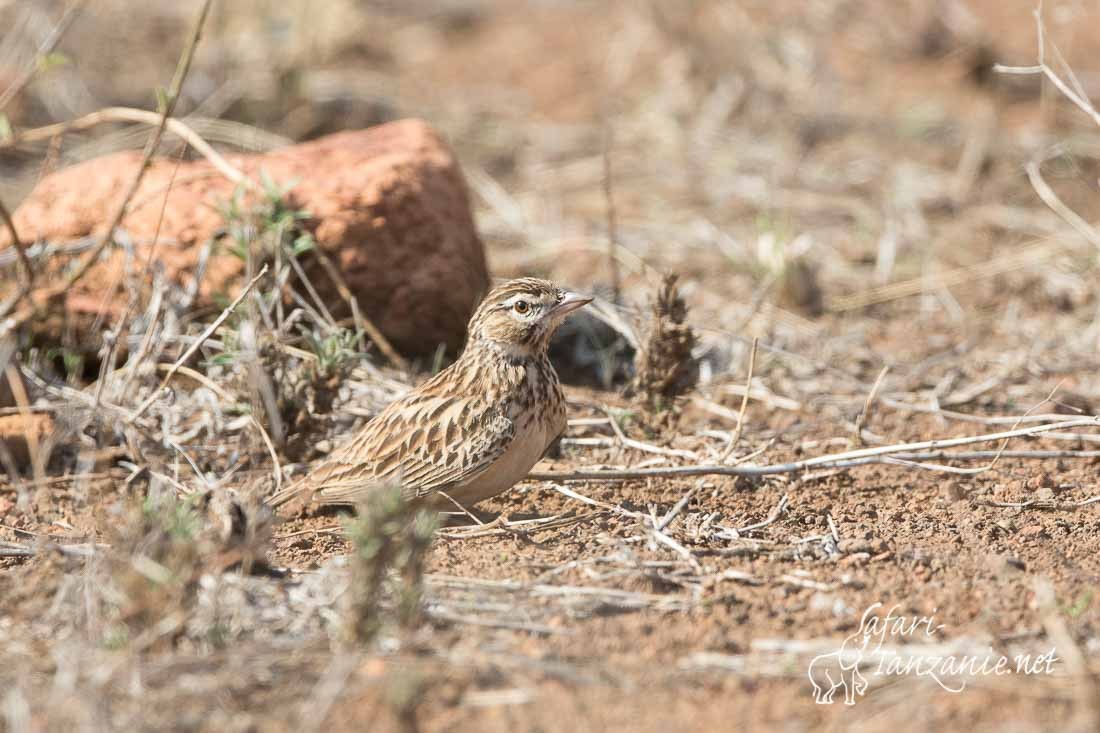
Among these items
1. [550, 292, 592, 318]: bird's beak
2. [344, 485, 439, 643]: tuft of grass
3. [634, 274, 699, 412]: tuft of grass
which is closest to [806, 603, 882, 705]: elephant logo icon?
[344, 485, 439, 643]: tuft of grass

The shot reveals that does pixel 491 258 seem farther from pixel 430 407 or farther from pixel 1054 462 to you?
pixel 1054 462

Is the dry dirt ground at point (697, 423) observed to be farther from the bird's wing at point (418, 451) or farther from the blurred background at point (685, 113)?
the bird's wing at point (418, 451)

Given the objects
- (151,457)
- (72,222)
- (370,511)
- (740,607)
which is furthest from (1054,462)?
(72,222)

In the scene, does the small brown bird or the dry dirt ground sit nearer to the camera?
the dry dirt ground

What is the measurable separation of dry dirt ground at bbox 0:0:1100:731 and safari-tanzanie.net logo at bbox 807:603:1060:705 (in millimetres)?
29

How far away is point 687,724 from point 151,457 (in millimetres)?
3396

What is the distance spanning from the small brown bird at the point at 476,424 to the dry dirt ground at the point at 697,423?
0.21 meters

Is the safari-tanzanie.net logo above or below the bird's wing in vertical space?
below

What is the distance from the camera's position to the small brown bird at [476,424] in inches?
222

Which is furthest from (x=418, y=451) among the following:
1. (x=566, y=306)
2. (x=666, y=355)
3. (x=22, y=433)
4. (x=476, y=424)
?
(x=22, y=433)

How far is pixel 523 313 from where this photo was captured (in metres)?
5.96

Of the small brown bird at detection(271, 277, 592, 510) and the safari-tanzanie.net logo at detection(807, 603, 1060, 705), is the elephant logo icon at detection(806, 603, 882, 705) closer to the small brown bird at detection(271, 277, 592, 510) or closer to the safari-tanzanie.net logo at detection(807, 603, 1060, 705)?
the safari-tanzanie.net logo at detection(807, 603, 1060, 705)

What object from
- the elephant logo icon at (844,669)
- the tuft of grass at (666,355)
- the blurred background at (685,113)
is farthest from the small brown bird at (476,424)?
the blurred background at (685,113)

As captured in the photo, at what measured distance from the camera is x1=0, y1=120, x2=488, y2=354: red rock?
6.91 meters
